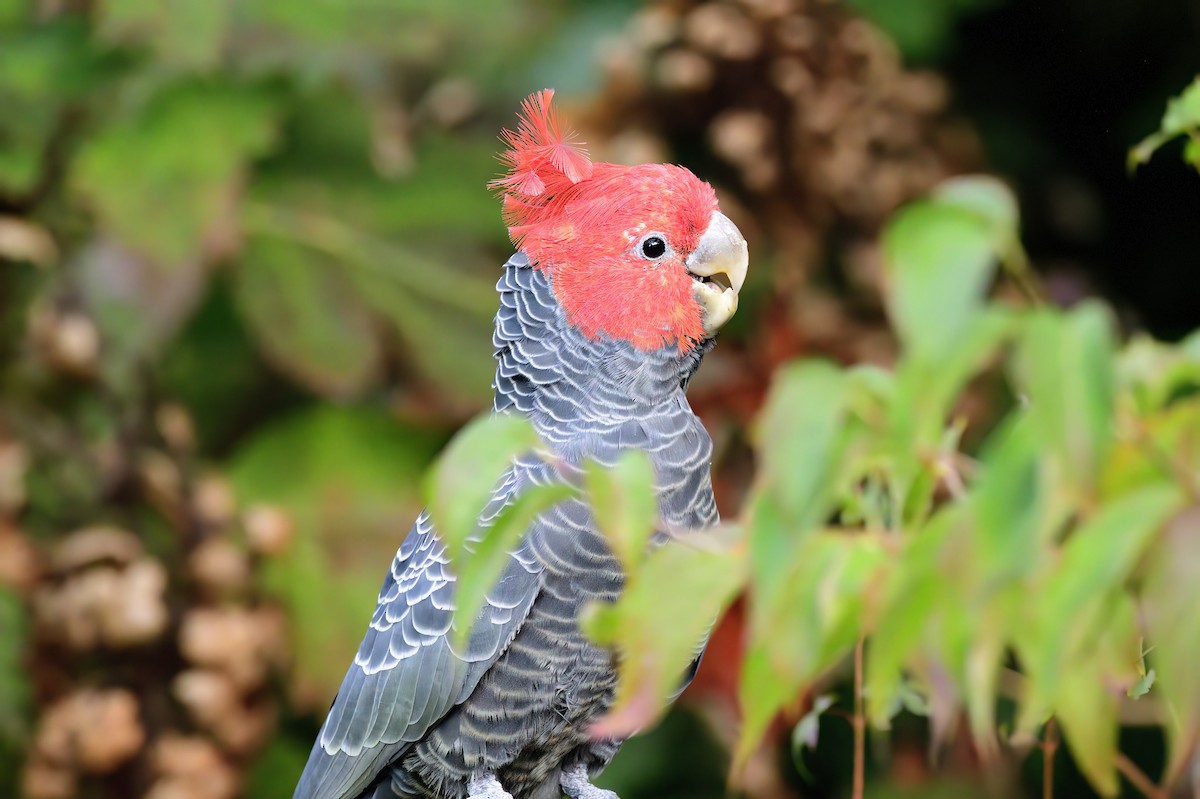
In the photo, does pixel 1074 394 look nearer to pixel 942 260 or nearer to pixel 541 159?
pixel 942 260

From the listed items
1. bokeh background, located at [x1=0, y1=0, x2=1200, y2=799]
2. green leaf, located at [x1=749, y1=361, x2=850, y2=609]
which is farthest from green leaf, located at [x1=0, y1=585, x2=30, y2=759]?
green leaf, located at [x1=749, y1=361, x2=850, y2=609]

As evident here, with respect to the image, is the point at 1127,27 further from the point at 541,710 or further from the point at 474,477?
the point at 474,477

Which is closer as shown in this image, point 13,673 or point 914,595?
point 914,595

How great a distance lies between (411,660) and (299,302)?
2.14ft

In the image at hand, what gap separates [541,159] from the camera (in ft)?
2.95

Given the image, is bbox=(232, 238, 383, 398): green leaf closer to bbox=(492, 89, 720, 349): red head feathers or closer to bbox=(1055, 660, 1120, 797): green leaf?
bbox=(492, 89, 720, 349): red head feathers

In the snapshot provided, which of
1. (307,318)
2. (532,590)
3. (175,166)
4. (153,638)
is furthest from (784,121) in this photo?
(153,638)

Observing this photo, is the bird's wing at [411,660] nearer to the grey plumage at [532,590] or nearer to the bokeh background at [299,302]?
the grey plumage at [532,590]

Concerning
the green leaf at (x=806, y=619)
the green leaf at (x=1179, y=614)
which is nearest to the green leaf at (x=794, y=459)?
the green leaf at (x=806, y=619)

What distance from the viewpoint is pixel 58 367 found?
143 centimetres

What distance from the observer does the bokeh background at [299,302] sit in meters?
1.40

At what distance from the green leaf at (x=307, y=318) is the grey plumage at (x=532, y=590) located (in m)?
0.50

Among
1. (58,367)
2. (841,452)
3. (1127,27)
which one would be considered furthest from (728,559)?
(1127,27)

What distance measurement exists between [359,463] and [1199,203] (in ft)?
4.44
